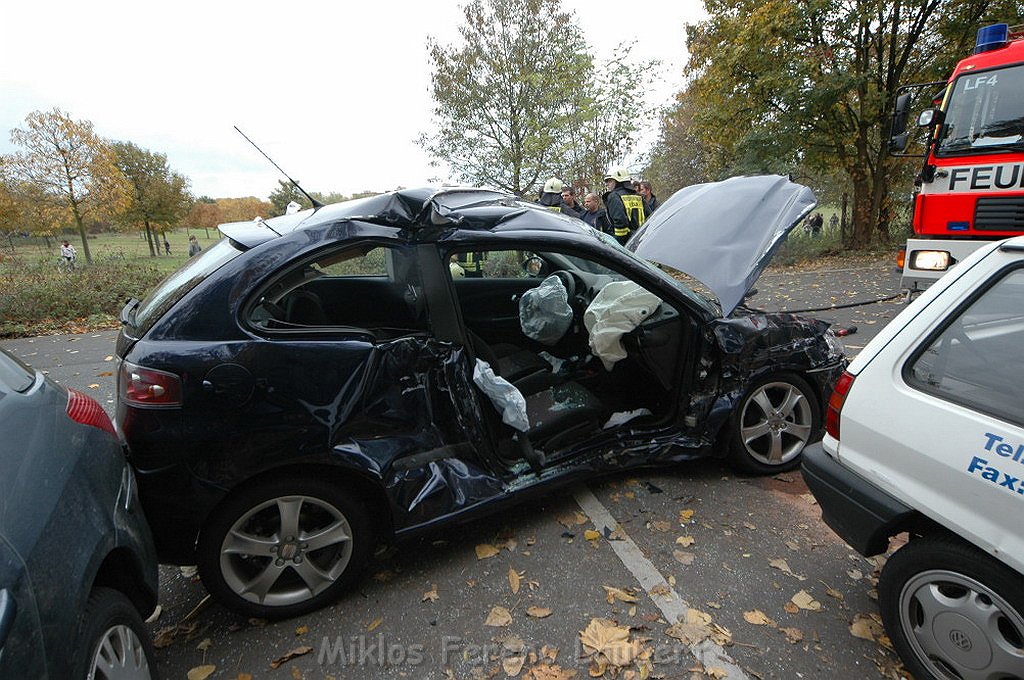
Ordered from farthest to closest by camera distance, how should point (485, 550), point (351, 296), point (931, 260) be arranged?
point (931, 260), point (351, 296), point (485, 550)

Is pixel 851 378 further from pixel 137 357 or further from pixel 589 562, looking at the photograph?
pixel 137 357

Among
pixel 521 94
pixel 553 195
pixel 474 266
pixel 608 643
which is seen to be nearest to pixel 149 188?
pixel 521 94

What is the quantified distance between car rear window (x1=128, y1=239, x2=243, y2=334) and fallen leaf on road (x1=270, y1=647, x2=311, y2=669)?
1431 mm

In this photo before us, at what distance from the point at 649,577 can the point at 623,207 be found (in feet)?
18.8

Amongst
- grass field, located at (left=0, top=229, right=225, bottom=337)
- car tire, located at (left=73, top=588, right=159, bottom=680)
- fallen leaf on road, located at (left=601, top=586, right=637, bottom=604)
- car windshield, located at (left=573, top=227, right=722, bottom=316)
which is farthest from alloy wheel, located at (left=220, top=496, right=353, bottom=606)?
grass field, located at (left=0, top=229, right=225, bottom=337)

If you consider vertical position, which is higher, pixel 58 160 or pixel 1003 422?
pixel 58 160

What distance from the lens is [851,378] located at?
2100mm

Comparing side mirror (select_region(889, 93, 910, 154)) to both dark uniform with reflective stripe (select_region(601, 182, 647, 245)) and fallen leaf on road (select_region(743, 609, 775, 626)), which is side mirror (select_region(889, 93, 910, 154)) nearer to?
dark uniform with reflective stripe (select_region(601, 182, 647, 245))

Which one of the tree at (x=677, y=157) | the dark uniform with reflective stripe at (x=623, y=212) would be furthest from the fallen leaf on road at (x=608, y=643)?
the tree at (x=677, y=157)

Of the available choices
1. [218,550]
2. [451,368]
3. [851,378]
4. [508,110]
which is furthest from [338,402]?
[508,110]

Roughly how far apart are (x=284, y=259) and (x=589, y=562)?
198 centimetres

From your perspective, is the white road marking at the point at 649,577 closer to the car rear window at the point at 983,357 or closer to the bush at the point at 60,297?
the car rear window at the point at 983,357

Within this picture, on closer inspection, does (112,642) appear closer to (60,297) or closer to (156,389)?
(156,389)

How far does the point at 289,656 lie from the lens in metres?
2.15
